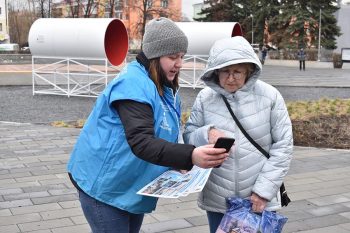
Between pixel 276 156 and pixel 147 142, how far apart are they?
822 millimetres

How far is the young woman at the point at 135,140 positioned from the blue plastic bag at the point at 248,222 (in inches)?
14.9

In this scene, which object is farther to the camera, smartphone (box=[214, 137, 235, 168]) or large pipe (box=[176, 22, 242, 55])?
large pipe (box=[176, 22, 242, 55])

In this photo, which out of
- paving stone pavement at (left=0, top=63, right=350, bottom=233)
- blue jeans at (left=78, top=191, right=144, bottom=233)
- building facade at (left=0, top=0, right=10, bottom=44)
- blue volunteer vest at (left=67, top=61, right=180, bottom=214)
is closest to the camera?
blue volunteer vest at (left=67, top=61, right=180, bottom=214)

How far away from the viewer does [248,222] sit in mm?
2301

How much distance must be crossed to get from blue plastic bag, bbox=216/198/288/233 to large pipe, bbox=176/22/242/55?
14546 mm

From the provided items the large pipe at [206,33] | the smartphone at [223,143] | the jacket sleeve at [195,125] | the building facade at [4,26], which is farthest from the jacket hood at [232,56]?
the building facade at [4,26]

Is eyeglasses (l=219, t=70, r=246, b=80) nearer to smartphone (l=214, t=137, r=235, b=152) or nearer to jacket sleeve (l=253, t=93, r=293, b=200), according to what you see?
jacket sleeve (l=253, t=93, r=293, b=200)

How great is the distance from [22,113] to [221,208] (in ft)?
32.7

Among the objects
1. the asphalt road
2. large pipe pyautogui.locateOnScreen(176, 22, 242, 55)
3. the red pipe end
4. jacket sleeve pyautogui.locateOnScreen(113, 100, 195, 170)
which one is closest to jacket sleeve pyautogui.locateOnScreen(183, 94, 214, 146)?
jacket sleeve pyautogui.locateOnScreen(113, 100, 195, 170)

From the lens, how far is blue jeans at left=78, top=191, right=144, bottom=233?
2.23 metres

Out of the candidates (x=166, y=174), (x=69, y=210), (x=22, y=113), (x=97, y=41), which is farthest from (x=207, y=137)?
(x=97, y=41)

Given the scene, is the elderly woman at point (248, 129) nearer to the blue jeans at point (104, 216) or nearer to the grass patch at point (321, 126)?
the blue jeans at point (104, 216)

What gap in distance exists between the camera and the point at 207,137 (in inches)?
91.5

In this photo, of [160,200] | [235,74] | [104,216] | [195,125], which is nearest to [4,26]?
[160,200]
